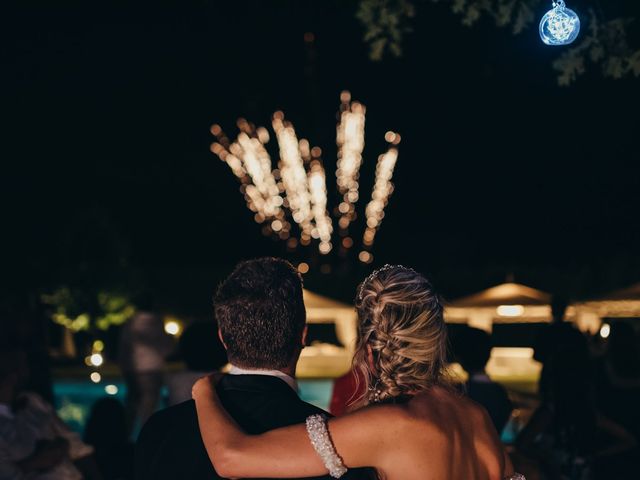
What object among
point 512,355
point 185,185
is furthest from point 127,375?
point 185,185

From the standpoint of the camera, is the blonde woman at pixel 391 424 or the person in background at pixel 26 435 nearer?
the blonde woman at pixel 391 424

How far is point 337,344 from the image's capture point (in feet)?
94.1

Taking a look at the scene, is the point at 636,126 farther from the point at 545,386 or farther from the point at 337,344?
the point at 337,344

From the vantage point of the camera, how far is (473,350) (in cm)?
544

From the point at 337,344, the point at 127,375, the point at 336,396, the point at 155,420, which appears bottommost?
the point at 337,344

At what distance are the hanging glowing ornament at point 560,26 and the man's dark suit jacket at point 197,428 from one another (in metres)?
3.61

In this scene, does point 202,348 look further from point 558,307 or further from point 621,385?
point 558,307

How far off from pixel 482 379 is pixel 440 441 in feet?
9.55

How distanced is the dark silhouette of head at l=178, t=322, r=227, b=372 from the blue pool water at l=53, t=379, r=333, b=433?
13.6 m

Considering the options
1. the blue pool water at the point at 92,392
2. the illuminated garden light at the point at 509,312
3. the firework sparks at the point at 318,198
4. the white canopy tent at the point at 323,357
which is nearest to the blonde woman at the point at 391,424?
the blue pool water at the point at 92,392

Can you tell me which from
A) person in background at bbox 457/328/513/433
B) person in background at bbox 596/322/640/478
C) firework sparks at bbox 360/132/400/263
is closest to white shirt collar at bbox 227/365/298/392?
person in background at bbox 457/328/513/433

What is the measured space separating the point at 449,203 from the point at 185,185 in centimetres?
1434

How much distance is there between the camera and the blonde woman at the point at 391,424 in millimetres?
2520

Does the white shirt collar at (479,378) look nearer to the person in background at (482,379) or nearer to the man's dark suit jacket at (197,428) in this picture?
the person in background at (482,379)
